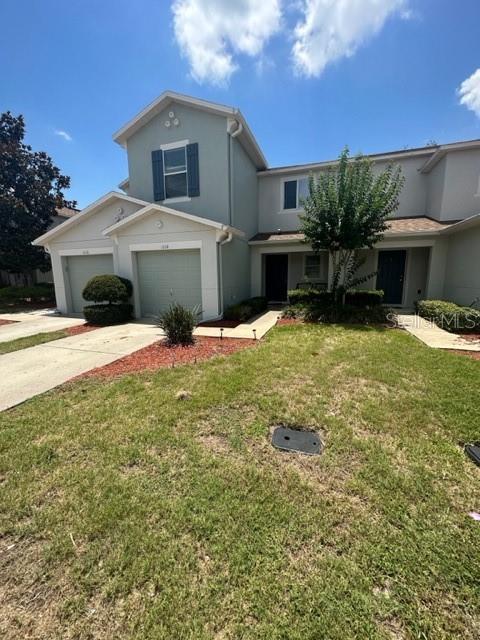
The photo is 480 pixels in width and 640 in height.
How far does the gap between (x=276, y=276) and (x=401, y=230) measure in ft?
18.1

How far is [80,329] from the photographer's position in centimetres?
874

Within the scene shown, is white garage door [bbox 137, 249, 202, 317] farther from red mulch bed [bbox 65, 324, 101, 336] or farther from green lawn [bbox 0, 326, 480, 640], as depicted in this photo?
green lawn [bbox 0, 326, 480, 640]

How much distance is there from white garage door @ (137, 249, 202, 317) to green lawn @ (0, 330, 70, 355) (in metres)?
3.06

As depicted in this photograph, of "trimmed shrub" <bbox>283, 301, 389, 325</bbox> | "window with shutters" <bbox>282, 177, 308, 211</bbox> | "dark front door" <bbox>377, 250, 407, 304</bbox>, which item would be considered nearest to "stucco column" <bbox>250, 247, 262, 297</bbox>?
"window with shutters" <bbox>282, 177, 308, 211</bbox>

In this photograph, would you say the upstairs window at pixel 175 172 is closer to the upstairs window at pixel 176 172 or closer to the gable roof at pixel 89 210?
the upstairs window at pixel 176 172

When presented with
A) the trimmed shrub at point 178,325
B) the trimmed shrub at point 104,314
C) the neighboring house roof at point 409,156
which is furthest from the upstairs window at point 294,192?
the trimmed shrub at point 104,314

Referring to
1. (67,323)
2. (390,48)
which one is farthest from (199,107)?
(67,323)

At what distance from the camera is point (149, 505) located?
217 centimetres

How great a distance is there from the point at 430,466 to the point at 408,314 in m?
8.85

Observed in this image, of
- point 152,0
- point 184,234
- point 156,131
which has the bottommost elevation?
point 184,234

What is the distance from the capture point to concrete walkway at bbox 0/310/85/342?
27.6 ft

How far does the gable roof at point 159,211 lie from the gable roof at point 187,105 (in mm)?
3769

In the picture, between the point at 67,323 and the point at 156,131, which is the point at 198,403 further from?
the point at 156,131

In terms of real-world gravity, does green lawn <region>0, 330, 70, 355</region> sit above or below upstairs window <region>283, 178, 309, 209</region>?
below
